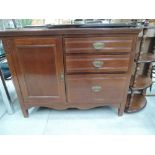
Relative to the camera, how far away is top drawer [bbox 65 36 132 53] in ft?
3.58

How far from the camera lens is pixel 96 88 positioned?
4.20 feet

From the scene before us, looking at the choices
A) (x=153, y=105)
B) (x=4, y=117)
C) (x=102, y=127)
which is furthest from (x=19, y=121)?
(x=153, y=105)

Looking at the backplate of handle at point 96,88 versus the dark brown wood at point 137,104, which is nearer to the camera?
the backplate of handle at point 96,88

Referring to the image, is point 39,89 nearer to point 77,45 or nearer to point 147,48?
point 77,45

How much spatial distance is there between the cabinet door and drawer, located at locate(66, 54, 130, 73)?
0.30ft

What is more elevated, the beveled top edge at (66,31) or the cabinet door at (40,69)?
the beveled top edge at (66,31)

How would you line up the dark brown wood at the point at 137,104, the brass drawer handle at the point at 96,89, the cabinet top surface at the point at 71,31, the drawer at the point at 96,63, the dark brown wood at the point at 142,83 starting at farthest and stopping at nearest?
1. the dark brown wood at the point at 137,104
2. the dark brown wood at the point at 142,83
3. the brass drawer handle at the point at 96,89
4. the drawer at the point at 96,63
5. the cabinet top surface at the point at 71,31

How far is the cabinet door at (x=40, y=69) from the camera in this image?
3.67ft

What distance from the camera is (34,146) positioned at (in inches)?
24.5

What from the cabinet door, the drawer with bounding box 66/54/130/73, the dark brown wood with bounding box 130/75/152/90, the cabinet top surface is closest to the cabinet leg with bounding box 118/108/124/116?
the dark brown wood with bounding box 130/75/152/90

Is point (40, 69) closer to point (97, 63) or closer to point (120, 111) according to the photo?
point (97, 63)

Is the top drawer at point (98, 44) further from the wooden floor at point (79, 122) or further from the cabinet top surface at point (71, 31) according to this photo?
the wooden floor at point (79, 122)

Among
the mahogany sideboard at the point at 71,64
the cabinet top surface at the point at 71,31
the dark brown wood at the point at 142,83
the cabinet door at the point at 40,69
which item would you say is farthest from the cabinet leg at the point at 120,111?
the cabinet top surface at the point at 71,31

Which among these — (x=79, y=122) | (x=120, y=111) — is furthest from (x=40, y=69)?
(x=120, y=111)
